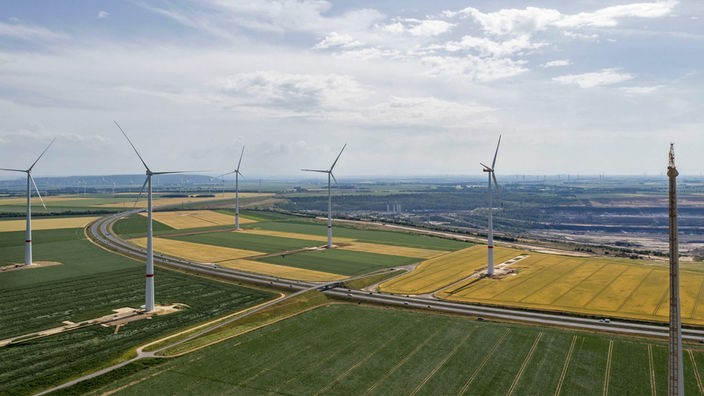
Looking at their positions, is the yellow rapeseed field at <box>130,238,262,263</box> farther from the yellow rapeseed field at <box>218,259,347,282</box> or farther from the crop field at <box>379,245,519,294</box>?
the crop field at <box>379,245,519,294</box>

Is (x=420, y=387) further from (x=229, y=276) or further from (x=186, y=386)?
(x=229, y=276)

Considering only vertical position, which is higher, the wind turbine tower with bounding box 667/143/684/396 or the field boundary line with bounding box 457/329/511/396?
the wind turbine tower with bounding box 667/143/684/396

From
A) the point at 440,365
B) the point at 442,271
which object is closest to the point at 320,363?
the point at 440,365

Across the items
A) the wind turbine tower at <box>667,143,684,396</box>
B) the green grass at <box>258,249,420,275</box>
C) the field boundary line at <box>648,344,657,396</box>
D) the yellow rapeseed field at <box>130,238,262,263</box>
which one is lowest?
the field boundary line at <box>648,344,657,396</box>

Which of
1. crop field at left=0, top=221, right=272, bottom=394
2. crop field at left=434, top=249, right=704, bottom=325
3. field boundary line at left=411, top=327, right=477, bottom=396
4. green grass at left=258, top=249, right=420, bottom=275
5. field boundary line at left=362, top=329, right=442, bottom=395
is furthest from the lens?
green grass at left=258, top=249, right=420, bottom=275

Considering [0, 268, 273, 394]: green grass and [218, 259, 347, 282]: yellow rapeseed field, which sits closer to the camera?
[0, 268, 273, 394]: green grass

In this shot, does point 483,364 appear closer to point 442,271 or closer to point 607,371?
point 607,371

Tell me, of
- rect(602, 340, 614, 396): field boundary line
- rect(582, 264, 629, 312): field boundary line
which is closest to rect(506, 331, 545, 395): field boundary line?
rect(602, 340, 614, 396): field boundary line

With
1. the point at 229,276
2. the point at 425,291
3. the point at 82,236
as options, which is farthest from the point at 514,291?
the point at 82,236
